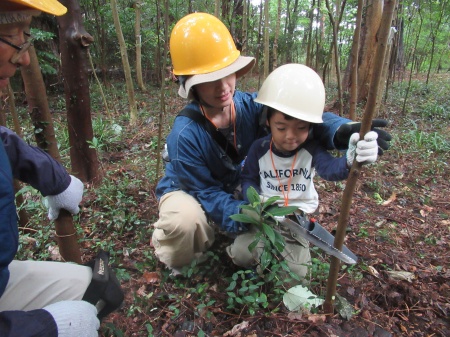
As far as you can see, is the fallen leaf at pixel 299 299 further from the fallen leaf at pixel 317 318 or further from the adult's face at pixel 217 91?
the adult's face at pixel 217 91

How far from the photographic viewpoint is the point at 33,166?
67.2 inches

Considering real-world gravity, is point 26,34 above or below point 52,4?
below

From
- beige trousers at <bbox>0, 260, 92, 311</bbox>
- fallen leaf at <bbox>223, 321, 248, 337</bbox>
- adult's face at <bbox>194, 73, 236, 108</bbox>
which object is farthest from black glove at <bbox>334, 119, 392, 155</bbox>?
beige trousers at <bbox>0, 260, 92, 311</bbox>

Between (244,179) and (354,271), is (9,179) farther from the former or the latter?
(354,271)

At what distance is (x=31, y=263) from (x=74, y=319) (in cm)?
66

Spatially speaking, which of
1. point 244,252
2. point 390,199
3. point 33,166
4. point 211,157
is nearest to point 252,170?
point 211,157

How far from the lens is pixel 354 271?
8.10ft

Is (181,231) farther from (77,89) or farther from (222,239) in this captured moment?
(77,89)

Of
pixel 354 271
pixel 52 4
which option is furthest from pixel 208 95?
pixel 354 271

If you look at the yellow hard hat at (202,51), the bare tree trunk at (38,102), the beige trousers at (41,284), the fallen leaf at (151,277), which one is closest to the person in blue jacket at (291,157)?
the yellow hard hat at (202,51)

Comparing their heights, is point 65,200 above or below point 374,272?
above

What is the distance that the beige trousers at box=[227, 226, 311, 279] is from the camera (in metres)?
2.32

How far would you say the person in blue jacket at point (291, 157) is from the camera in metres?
1.99

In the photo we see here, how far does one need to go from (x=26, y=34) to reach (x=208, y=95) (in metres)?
1.13
